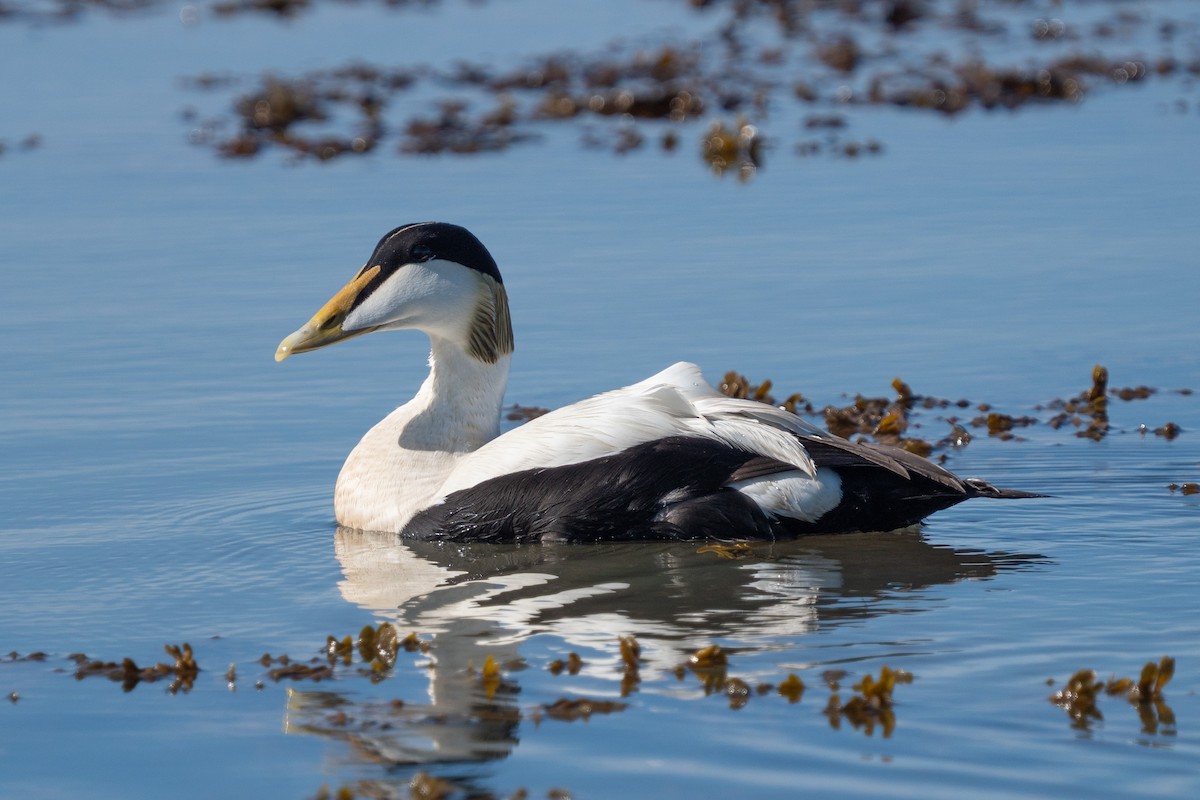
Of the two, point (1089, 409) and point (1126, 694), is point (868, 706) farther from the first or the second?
point (1089, 409)

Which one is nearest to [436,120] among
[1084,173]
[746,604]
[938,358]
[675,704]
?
[1084,173]

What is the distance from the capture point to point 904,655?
5.83 metres

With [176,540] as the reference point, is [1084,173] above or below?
above

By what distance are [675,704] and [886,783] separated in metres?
0.80

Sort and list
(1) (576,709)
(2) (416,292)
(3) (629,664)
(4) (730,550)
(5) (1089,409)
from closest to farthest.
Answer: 1. (1) (576,709)
2. (3) (629,664)
3. (4) (730,550)
4. (2) (416,292)
5. (5) (1089,409)

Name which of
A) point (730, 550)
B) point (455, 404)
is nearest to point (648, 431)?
point (730, 550)

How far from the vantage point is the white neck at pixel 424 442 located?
7.73m

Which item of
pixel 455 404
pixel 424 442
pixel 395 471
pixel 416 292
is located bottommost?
pixel 395 471

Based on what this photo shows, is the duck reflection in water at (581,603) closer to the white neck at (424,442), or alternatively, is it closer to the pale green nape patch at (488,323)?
the white neck at (424,442)

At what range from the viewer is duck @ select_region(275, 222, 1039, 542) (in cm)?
721

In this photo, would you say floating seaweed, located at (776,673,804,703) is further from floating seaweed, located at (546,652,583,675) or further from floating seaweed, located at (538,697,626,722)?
floating seaweed, located at (546,652,583,675)

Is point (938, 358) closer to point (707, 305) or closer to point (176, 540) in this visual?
point (707, 305)

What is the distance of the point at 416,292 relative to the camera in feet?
25.5

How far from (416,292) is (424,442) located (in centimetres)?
62
